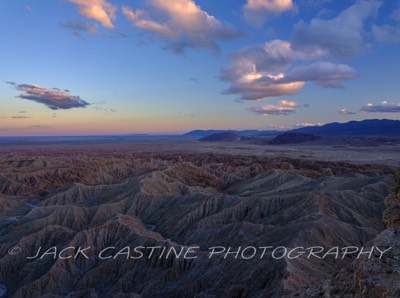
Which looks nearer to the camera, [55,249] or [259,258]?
[259,258]

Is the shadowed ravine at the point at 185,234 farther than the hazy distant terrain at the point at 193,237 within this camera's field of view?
Yes

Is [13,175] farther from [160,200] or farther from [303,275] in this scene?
[303,275]

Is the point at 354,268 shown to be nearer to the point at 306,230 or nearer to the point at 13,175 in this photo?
the point at 306,230

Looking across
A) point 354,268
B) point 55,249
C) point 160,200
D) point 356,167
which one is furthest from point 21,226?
point 356,167

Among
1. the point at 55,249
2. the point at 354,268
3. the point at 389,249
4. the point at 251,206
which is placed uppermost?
the point at 389,249

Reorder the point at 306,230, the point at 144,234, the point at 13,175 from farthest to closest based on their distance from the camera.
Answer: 1. the point at 13,175
2. the point at 144,234
3. the point at 306,230

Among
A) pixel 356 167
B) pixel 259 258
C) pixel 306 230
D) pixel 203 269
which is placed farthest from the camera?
pixel 356 167

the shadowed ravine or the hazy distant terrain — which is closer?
the hazy distant terrain

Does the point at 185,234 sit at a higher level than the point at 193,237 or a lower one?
lower

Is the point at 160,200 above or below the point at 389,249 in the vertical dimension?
below

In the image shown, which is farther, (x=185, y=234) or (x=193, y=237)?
(x=185, y=234)
